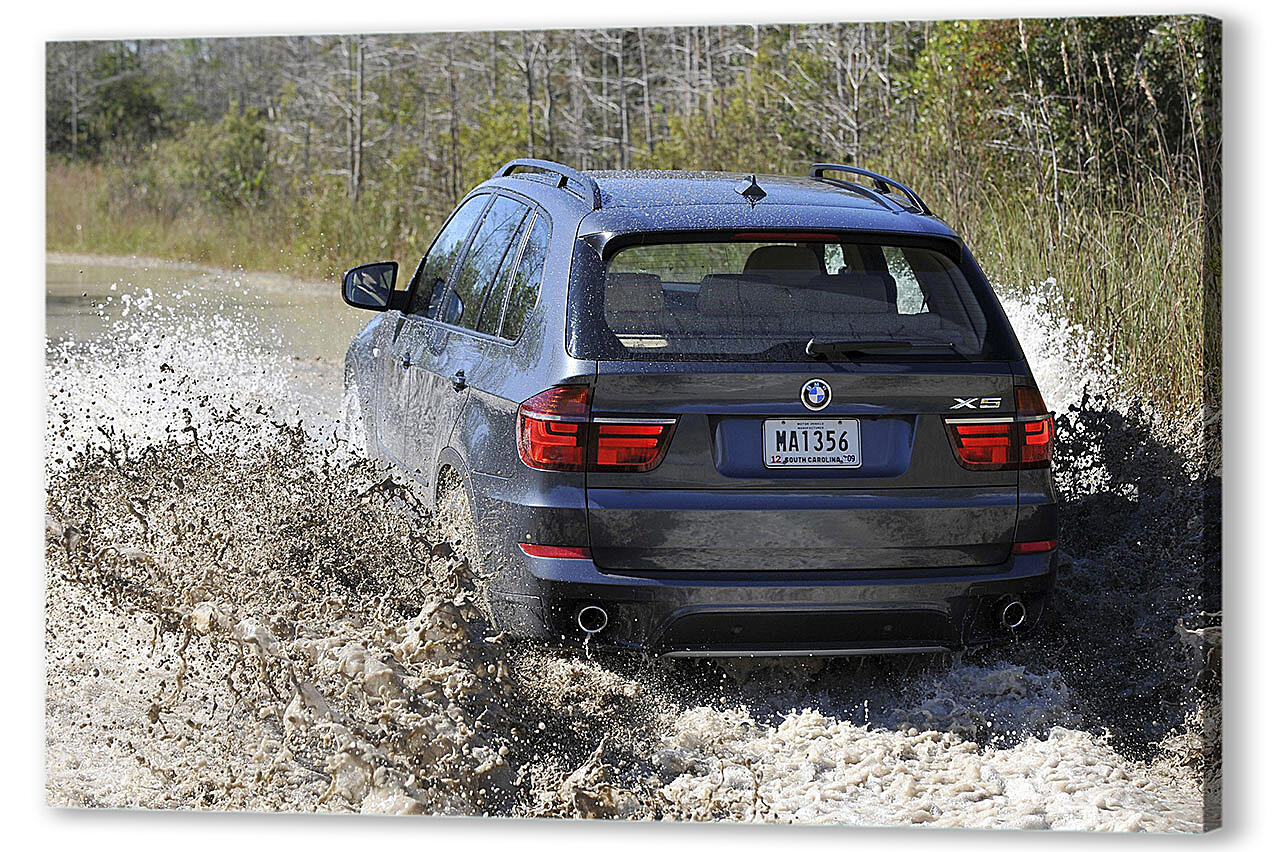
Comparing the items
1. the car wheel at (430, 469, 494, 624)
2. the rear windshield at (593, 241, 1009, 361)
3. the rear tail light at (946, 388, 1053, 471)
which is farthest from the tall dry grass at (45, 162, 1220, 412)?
the car wheel at (430, 469, 494, 624)

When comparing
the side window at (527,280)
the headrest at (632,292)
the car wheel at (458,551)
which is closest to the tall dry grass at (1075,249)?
the headrest at (632,292)

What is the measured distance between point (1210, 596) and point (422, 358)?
2.59m

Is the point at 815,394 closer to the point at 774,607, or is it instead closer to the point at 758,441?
the point at 758,441

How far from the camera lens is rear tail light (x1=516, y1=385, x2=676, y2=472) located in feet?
14.0

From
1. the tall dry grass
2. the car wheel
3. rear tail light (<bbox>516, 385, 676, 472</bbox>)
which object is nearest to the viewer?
rear tail light (<bbox>516, 385, 676, 472</bbox>)

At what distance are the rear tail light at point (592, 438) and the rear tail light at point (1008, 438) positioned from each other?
78 centimetres

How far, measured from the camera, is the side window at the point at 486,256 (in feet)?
16.9

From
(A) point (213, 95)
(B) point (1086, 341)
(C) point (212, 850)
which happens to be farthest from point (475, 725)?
(A) point (213, 95)

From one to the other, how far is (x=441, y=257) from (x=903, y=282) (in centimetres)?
184

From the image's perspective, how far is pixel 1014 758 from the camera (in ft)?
16.4

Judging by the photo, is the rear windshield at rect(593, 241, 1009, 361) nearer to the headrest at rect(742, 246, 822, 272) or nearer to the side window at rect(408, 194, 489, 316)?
the headrest at rect(742, 246, 822, 272)

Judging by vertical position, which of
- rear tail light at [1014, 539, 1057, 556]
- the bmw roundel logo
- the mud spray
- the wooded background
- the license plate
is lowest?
the mud spray

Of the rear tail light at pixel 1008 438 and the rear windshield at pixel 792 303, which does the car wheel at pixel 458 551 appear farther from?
the rear tail light at pixel 1008 438

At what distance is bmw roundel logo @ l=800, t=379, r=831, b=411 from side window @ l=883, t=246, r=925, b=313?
1.18 ft
